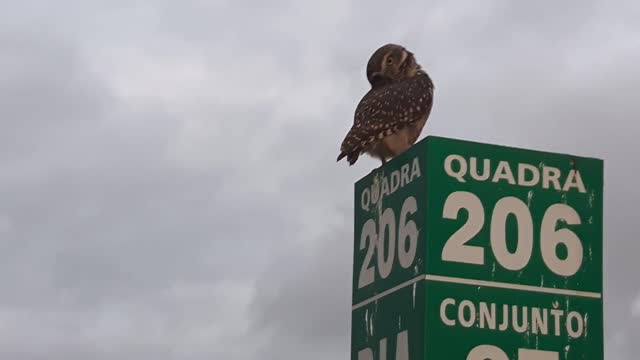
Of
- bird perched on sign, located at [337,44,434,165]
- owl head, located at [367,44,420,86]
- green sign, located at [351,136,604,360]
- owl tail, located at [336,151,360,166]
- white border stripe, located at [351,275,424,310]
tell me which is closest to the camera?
green sign, located at [351,136,604,360]

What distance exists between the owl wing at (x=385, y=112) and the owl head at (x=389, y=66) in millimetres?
214

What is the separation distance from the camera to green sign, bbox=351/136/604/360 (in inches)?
289

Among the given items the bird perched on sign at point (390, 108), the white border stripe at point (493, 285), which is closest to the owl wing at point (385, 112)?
the bird perched on sign at point (390, 108)

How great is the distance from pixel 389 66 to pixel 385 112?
898mm

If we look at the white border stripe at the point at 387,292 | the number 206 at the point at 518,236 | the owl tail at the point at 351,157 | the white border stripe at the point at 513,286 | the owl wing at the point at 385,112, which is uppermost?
the owl wing at the point at 385,112

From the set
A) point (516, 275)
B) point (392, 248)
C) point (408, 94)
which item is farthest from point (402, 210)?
point (408, 94)

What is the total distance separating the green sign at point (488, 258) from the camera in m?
7.34

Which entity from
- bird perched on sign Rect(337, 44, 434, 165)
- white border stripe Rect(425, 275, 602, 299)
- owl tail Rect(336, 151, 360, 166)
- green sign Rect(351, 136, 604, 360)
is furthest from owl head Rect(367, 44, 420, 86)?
white border stripe Rect(425, 275, 602, 299)

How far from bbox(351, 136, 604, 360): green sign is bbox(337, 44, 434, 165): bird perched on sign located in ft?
8.53

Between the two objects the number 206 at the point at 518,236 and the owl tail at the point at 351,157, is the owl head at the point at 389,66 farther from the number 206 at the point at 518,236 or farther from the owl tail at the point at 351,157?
the number 206 at the point at 518,236

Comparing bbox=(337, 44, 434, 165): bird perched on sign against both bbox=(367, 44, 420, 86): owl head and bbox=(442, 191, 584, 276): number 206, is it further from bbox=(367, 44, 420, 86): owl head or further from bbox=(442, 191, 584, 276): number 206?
bbox=(442, 191, 584, 276): number 206

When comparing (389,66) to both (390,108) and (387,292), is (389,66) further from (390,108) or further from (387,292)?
(387,292)

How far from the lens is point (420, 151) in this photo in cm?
768

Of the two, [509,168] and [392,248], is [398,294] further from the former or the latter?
[509,168]
